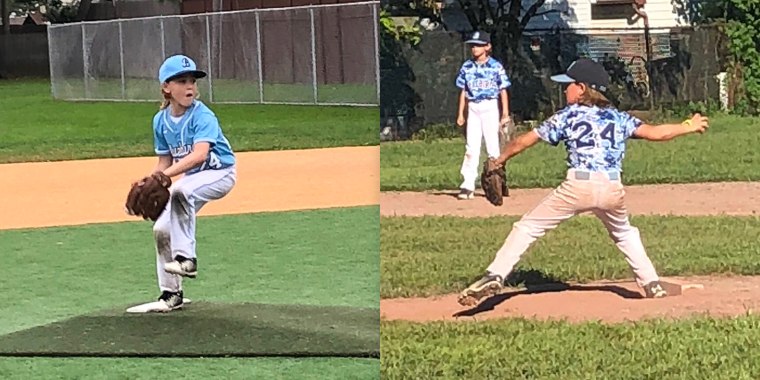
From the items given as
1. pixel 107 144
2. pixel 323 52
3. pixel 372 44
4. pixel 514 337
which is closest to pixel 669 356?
pixel 514 337

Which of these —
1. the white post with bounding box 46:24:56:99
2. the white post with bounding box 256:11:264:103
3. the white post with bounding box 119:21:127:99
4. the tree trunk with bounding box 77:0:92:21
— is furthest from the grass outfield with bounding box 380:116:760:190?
the white post with bounding box 46:24:56:99

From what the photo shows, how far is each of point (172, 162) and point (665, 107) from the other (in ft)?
7.38

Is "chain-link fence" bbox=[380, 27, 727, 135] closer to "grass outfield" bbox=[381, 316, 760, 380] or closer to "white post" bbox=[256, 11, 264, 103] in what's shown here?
"grass outfield" bbox=[381, 316, 760, 380]

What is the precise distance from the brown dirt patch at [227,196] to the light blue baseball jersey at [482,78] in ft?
5.28

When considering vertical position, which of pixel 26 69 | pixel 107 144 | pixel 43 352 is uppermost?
pixel 26 69

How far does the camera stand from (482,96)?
188 inches

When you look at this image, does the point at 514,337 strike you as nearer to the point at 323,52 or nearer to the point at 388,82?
the point at 388,82

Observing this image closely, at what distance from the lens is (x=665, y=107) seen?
4836 mm

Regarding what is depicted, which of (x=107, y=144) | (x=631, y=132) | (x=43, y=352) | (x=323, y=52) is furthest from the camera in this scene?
(x=107, y=144)

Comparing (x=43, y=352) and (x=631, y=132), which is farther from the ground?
(x=631, y=132)

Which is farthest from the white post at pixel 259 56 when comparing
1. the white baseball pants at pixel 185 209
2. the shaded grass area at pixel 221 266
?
the white baseball pants at pixel 185 209

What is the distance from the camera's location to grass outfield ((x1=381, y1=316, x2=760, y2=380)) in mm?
4836

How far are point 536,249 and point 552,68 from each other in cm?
70

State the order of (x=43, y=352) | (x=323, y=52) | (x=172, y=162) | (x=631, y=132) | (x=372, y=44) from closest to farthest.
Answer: (x=631, y=132), (x=172, y=162), (x=43, y=352), (x=372, y=44), (x=323, y=52)
